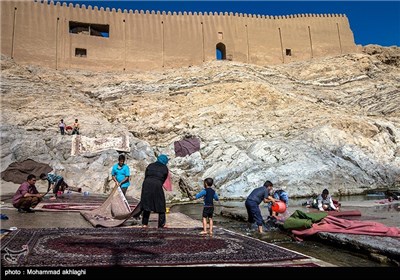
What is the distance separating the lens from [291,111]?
68.5ft

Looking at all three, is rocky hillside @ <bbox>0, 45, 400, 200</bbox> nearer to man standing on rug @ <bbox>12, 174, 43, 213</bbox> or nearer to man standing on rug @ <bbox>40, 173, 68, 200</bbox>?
man standing on rug @ <bbox>40, 173, 68, 200</bbox>

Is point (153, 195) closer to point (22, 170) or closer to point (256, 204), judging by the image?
point (256, 204)

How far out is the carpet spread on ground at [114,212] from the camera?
22.7ft

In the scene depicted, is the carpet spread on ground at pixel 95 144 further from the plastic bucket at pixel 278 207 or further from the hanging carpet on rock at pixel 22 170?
the plastic bucket at pixel 278 207

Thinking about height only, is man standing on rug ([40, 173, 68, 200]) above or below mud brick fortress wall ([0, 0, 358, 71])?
below

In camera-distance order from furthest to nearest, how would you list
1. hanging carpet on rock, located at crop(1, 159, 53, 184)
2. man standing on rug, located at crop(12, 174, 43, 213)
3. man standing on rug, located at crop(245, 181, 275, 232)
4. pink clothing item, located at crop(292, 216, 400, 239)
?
hanging carpet on rock, located at crop(1, 159, 53, 184) < man standing on rug, located at crop(12, 174, 43, 213) < man standing on rug, located at crop(245, 181, 275, 232) < pink clothing item, located at crop(292, 216, 400, 239)

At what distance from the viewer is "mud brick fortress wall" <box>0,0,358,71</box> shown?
76.2 ft

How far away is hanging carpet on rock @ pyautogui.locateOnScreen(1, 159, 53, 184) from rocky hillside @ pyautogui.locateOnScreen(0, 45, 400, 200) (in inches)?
19.8

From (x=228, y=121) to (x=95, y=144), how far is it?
6.96 meters

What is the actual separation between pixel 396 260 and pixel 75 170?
12.8 metres

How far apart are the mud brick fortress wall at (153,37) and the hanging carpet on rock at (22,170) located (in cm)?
1054

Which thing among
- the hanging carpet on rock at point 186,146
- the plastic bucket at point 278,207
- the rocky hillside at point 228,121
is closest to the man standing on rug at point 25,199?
the plastic bucket at point 278,207

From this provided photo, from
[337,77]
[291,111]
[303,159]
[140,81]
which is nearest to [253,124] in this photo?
[291,111]

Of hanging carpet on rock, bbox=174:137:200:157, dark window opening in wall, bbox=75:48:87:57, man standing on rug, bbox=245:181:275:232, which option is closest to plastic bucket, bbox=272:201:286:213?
man standing on rug, bbox=245:181:275:232
